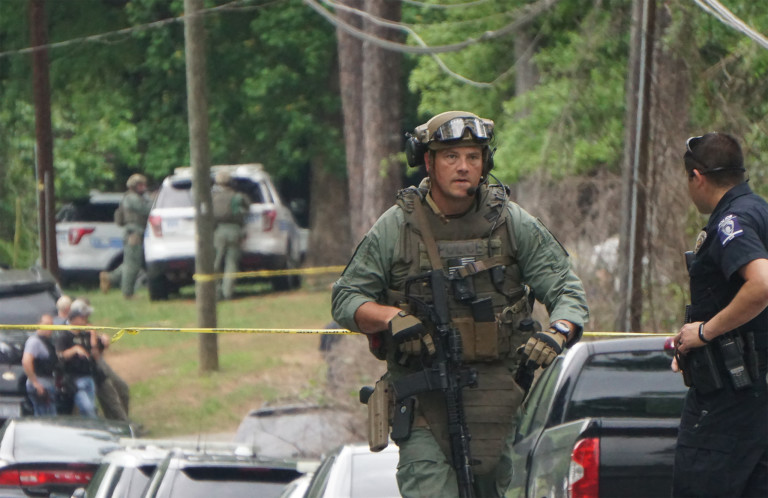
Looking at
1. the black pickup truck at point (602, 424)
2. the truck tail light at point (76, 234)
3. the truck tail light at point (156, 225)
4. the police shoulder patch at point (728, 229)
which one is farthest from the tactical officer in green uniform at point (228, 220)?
the police shoulder patch at point (728, 229)

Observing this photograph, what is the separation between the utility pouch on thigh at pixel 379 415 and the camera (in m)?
4.82

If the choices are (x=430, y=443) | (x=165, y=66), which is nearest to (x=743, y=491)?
(x=430, y=443)

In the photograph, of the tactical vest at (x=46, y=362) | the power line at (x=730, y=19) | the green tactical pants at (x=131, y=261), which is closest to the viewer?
the power line at (x=730, y=19)

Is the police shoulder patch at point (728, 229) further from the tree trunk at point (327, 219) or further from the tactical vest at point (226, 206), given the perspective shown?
the tree trunk at point (327, 219)

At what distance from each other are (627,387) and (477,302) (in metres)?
2.16

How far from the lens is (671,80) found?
11016 millimetres

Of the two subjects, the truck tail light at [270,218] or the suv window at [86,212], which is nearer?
the truck tail light at [270,218]

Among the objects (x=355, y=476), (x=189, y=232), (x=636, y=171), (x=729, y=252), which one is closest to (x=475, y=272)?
(x=729, y=252)

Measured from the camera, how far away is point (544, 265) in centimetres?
492

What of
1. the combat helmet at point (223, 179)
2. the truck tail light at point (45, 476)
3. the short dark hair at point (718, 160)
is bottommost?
the truck tail light at point (45, 476)

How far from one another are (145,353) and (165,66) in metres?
9.39

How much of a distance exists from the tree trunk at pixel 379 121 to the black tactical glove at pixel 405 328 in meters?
11.7

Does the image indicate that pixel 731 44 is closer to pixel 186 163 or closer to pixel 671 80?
pixel 671 80

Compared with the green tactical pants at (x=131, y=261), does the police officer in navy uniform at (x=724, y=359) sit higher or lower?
higher
